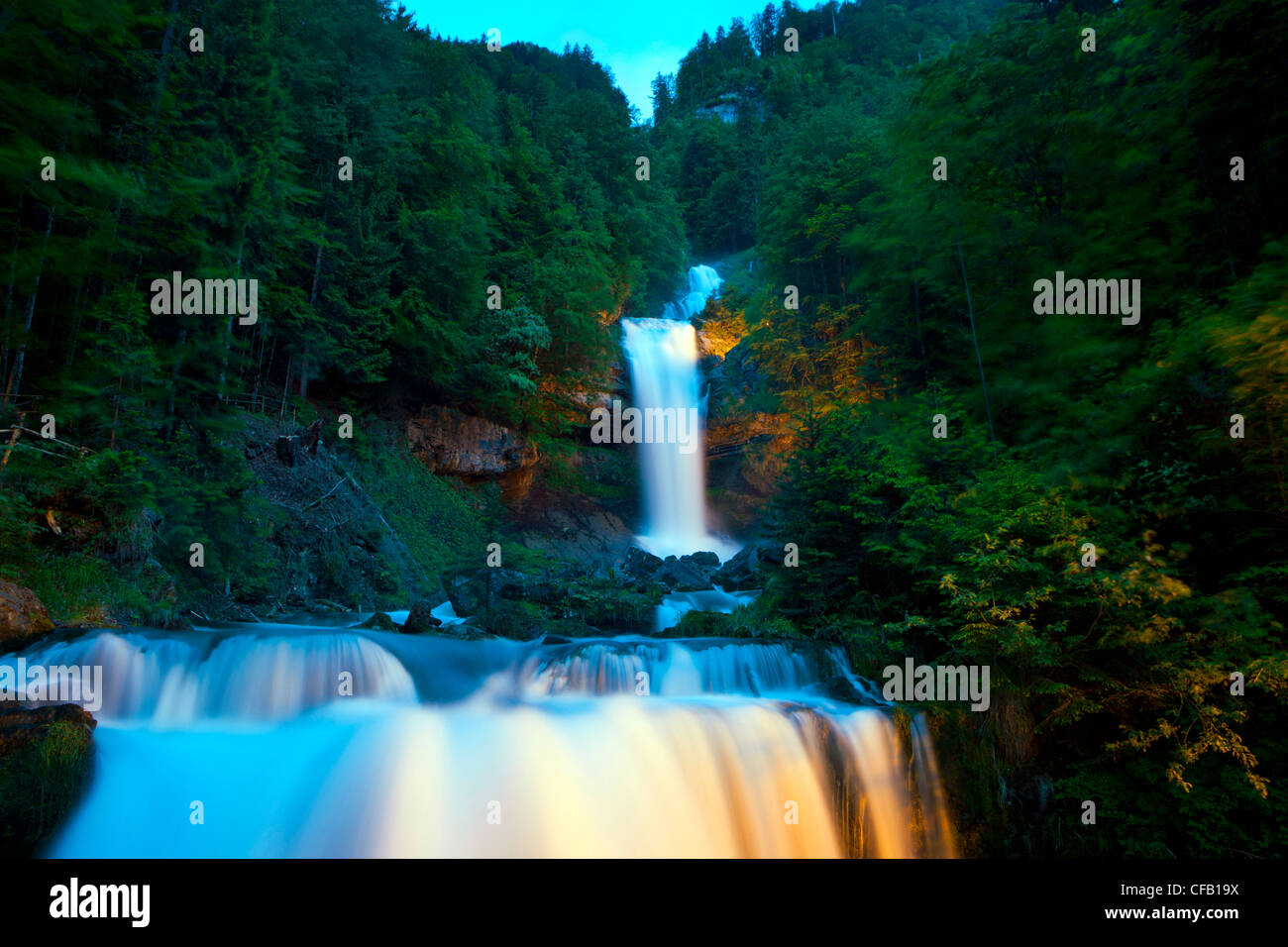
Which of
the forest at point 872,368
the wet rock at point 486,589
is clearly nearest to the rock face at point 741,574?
the forest at point 872,368

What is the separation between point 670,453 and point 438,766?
24468 mm

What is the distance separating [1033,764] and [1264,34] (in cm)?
1063

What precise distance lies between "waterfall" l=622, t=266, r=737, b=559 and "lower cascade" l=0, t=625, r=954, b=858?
19.7 m

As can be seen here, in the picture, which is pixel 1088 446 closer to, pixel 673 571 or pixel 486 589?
pixel 486 589

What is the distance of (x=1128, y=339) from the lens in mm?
9672

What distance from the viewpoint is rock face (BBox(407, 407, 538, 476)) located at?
24.3m

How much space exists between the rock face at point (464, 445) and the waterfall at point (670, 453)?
6.51m

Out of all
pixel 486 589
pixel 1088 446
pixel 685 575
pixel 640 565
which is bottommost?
pixel 685 575

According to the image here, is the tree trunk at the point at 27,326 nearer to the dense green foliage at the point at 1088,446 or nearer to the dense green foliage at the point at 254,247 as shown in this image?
the dense green foliage at the point at 254,247

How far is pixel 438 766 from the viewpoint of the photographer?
6598 mm

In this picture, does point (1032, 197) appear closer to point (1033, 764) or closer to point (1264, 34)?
point (1264, 34)

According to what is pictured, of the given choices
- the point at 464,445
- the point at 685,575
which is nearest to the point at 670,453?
the point at 464,445

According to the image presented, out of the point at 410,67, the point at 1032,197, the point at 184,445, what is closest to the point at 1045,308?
the point at 1032,197

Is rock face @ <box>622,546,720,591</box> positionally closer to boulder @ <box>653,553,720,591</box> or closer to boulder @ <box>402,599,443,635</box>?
boulder @ <box>653,553,720,591</box>
